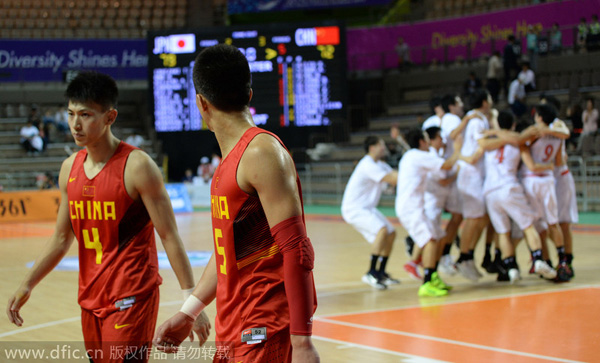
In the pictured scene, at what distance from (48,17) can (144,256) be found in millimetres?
26489

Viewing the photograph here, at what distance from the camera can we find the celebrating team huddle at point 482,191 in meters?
8.79

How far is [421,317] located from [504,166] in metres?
2.53

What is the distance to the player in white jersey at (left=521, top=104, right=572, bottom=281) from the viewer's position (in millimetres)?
9023

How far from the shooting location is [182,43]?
20.9m

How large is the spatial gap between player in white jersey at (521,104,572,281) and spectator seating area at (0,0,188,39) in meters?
21.8

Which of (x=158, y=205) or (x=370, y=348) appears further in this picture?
(x=370, y=348)

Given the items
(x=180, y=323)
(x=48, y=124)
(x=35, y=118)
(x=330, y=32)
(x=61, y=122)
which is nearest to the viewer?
(x=180, y=323)

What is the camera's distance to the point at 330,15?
3148cm

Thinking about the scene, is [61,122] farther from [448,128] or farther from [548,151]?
[548,151]

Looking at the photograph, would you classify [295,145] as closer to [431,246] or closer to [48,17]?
[48,17]

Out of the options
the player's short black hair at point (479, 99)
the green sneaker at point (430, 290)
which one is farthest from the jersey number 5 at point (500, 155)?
the green sneaker at point (430, 290)

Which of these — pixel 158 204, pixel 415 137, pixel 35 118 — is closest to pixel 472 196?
pixel 415 137

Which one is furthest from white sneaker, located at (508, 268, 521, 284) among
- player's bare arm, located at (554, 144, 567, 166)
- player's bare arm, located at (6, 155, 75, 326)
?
player's bare arm, located at (6, 155, 75, 326)

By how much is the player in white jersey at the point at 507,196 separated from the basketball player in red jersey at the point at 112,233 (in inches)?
227
